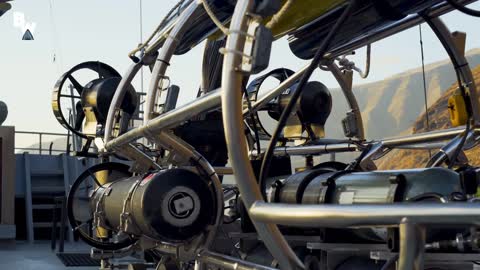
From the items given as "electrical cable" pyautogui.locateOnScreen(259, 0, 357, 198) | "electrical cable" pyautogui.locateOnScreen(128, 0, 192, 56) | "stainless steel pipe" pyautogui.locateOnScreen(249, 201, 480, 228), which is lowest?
"stainless steel pipe" pyautogui.locateOnScreen(249, 201, 480, 228)

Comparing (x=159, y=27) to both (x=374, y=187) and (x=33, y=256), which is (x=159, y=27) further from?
(x=33, y=256)

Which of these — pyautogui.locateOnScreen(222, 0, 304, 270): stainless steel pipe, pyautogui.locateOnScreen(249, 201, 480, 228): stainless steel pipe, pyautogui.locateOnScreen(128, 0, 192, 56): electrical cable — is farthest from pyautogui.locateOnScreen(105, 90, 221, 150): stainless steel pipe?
pyautogui.locateOnScreen(249, 201, 480, 228): stainless steel pipe

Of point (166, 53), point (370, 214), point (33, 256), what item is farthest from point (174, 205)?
point (33, 256)

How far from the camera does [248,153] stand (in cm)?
238

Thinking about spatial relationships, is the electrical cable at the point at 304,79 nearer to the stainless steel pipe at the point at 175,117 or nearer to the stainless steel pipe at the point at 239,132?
the stainless steel pipe at the point at 239,132

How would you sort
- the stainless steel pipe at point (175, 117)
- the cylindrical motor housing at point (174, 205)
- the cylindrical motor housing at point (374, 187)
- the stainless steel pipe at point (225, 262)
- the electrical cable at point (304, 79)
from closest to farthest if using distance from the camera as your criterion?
the electrical cable at point (304, 79), the cylindrical motor housing at point (374, 187), the stainless steel pipe at point (175, 117), the stainless steel pipe at point (225, 262), the cylindrical motor housing at point (174, 205)

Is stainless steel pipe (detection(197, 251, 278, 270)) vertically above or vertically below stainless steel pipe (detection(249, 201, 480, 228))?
below

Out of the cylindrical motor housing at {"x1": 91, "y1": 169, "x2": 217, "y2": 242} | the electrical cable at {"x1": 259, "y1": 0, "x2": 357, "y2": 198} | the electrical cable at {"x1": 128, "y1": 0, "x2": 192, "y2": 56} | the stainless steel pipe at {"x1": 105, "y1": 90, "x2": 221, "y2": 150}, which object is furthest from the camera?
the electrical cable at {"x1": 128, "y1": 0, "x2": 192, "y2": 56}

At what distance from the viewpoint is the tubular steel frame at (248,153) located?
1.75 metres

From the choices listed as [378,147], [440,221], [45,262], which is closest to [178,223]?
[378,147]

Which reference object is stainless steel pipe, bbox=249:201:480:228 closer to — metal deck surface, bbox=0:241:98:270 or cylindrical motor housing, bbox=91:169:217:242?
cylindrical motor housing, bbox=91:169:217:242

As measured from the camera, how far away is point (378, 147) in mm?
3660

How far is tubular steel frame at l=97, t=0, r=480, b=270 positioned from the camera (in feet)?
5.75

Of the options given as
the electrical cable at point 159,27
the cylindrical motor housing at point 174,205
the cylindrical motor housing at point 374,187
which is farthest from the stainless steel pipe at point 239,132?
the electrical cable at point 159,27
